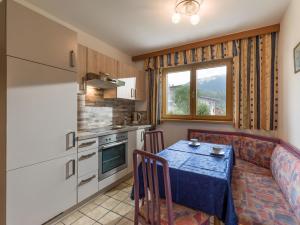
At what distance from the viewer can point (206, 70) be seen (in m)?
3.12

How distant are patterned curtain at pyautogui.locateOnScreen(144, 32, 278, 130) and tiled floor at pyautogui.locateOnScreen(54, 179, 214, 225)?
1.67 metres

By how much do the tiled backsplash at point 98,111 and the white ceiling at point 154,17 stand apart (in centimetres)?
106

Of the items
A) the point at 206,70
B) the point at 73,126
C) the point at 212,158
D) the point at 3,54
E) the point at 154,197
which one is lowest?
the point at 154,197

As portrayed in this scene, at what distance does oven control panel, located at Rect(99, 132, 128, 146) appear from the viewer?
2.24 m

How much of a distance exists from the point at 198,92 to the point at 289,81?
1.44 meters

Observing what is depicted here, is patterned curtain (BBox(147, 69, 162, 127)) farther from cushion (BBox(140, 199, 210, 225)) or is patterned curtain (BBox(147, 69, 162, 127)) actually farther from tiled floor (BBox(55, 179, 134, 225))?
cushion (BBox(140, 199, 210, 225))

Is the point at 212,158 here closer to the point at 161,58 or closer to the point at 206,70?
the point at 206,70

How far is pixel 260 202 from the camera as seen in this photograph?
1.40 m

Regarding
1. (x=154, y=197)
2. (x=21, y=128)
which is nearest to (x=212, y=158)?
(x=154, y=197)

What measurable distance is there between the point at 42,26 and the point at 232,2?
2.08m

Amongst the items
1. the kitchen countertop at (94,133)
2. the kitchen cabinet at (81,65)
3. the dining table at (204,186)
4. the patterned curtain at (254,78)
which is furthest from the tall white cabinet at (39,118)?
the patterned curtain at (254,78)

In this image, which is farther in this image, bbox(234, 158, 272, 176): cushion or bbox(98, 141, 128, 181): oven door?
bbox(98, 141, 128, 181): oven door

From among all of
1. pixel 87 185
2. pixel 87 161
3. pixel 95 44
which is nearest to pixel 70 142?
pixel 87 161

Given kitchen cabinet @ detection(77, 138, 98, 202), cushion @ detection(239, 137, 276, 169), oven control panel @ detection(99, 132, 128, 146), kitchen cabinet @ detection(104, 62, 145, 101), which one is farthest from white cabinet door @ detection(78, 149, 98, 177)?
cushion @ detection(239, 137, 276, 169)
